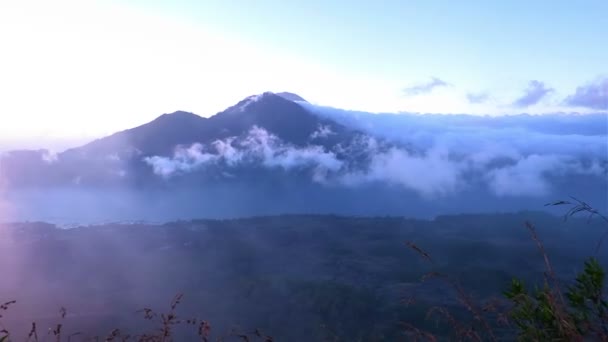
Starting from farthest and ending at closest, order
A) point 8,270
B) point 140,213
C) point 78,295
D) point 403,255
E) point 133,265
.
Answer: point 140,213, point 403,255, point 133,265, point 8,270, point 78,295

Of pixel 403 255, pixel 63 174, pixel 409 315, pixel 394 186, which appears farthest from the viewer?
pixel 394 186

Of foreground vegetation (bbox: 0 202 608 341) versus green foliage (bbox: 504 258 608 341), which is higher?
green foliage (bbox: 504 258 608 341)

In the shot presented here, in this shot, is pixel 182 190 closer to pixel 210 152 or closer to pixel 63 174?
pixel 210 152

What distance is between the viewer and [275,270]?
74.6m

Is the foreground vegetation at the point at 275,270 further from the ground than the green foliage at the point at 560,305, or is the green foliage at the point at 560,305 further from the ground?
the green foliage at the point at 560,305

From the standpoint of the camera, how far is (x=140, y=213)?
472 ft

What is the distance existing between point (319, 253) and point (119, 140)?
11278cm

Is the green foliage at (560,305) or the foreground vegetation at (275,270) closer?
the green foliage at (560,305)

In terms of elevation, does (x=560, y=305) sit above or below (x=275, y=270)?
above

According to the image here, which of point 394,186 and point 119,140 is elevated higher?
point 119,140

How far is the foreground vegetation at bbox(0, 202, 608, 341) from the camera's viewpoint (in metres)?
48.4

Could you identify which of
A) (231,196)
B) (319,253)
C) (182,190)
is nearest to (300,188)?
(231,196)

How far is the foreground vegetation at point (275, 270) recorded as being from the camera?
4841 cm

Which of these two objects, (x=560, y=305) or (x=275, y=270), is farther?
(x=275, y=270)
